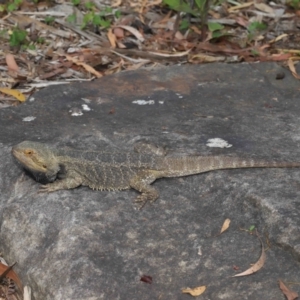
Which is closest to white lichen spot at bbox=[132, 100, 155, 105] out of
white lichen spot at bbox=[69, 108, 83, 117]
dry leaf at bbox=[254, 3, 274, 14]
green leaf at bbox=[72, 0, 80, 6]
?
white lichen spot at bbox=[69, 108, 83, 117]

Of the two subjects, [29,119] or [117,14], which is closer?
[29,119]

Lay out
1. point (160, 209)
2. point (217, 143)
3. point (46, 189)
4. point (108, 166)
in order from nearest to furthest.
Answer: point (160, 209) < point (46, 189) < point (108, 166) < point (217, 143)

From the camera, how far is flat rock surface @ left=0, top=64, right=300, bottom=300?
432cm

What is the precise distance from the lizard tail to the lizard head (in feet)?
3.12

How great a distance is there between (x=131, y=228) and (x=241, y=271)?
917mm

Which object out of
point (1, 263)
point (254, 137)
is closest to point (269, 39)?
point (254, 137)

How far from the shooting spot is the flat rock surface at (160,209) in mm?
4316

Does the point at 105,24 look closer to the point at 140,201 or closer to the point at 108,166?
the point at 108,166

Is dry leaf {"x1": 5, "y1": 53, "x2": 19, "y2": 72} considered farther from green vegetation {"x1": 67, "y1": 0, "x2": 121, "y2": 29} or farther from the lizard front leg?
the lizard front leg

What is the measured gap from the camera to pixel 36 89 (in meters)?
7.59

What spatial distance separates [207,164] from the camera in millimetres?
5258

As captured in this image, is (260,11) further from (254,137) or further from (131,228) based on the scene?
(131,228)

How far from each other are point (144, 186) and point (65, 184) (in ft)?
2.14

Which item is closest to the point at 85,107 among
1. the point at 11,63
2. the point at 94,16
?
the point at 11,63
